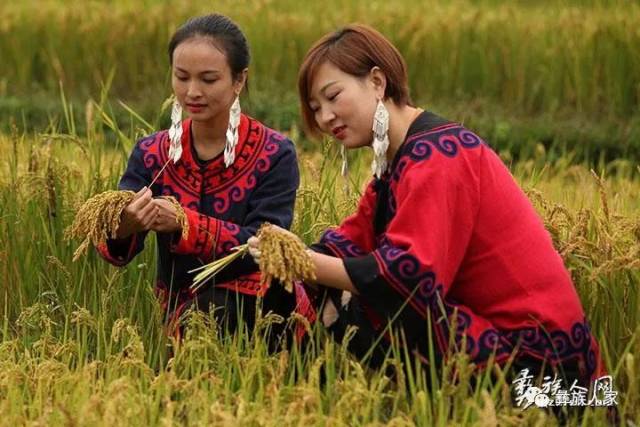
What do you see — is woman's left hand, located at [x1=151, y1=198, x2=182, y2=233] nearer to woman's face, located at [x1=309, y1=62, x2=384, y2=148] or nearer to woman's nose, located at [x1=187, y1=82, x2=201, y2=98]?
woman's nose, located at [x1=187, y1=82, x2=201, y2=98]

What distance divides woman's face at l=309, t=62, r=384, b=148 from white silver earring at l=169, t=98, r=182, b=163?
433 millimetres

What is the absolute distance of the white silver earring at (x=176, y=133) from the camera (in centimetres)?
344

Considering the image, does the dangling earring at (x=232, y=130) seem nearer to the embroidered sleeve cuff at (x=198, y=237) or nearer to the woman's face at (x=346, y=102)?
the embroidered sleeve cuff at (x=198, y=237)

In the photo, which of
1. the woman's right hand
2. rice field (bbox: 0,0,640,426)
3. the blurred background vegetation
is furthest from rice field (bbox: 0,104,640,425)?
the blurred background vegetation

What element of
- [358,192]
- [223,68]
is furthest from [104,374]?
[358,192]

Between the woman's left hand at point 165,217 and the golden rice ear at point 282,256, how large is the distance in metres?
0.39

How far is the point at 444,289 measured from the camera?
302 centimetres

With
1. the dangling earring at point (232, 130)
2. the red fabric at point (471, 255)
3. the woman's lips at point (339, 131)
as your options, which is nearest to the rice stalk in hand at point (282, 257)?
the red fabric at point (471, 255)

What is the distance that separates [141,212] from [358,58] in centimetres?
59

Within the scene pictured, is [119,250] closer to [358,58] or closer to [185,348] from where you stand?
[185,348]

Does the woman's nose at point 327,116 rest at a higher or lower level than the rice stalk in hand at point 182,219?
higher
